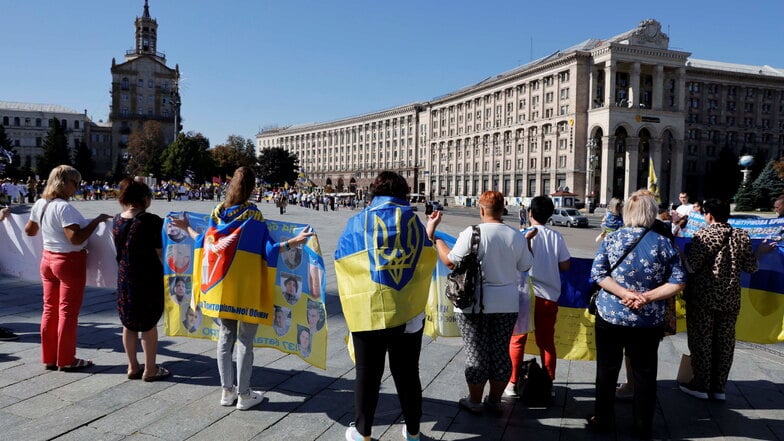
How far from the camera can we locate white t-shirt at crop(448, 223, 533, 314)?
4215mm

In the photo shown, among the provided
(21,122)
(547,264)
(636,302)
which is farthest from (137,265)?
(21,122)

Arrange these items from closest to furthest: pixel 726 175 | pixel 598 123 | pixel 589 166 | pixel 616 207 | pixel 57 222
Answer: pixel 57 222, pixel 616 207, pixel 598 123, pixel 589 166, pixel 726 175

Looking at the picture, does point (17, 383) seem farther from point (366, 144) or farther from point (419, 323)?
point (366, 144)

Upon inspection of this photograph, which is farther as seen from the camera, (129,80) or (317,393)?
(129,80)

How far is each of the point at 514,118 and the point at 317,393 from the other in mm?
90293

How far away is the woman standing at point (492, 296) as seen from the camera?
13.9 ft

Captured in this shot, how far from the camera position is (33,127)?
11038 centimetres

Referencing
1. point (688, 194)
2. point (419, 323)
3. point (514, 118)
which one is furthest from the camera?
point (514, 118)

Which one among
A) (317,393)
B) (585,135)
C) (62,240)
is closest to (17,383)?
(62,240)

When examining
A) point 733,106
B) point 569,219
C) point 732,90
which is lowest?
point 569,219

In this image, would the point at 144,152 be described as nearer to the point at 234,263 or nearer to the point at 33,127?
the point at 33,127

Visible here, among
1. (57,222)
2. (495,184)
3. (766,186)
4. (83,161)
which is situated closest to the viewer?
(57,222)

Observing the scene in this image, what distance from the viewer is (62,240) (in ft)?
16.8

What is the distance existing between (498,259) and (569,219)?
39.5 metres
